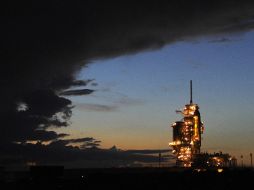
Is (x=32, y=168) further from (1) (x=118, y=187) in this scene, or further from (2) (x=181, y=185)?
(2) (x=181, y=185)

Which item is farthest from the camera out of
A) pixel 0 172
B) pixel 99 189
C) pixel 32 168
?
pixel 0 172

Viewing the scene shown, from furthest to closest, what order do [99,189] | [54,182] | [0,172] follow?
1. [0,172]
2. [54,182]
3. [99,189]

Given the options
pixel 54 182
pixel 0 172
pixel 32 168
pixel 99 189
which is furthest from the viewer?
pixel 0 172

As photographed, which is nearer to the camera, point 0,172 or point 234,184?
point 234,184


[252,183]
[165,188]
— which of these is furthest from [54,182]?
[252,183]

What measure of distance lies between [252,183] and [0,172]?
64.4 metres

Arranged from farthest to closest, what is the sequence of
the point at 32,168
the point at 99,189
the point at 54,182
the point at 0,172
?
the point at 0,172 < the point at 32,168 < the point at 54,182 < the point at 99,189

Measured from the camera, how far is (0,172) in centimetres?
11844

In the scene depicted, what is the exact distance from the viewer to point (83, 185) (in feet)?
276

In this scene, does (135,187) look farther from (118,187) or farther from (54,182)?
(54,182)

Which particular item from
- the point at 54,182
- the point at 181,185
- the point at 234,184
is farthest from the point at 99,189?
the point at 234,184

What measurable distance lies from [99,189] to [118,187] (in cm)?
455

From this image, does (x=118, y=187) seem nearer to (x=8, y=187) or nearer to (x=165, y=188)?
(x=165, y=188)

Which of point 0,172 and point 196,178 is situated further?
point 0,172
